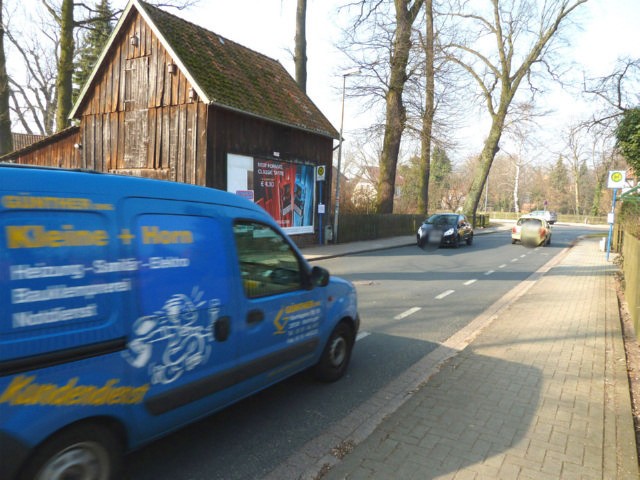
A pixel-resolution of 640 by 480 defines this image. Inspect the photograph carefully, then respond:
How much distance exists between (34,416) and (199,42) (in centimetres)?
1651

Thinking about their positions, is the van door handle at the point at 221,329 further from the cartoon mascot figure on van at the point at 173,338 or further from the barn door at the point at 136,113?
the barn door at the point at 136,113

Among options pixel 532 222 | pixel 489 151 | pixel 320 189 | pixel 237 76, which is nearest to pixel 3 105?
pixel 237 76

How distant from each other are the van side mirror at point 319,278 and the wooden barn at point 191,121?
33.9ft

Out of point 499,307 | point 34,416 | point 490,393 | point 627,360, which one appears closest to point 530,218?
point 499,307

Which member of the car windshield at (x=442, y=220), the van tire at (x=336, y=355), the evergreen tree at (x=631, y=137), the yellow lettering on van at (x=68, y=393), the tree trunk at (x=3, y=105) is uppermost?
the tree trunk at (x=3, y=105)

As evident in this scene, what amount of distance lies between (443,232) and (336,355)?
16958 mm

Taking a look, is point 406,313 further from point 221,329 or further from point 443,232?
point 443,232

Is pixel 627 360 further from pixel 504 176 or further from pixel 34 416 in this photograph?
pixel 504 176

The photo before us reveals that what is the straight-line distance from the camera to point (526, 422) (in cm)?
367

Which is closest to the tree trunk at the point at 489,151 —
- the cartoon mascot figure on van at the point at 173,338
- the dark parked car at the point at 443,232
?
the dark parked car at the point at 443,232

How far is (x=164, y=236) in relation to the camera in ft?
8.80

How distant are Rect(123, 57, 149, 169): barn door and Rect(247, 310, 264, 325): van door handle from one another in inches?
542

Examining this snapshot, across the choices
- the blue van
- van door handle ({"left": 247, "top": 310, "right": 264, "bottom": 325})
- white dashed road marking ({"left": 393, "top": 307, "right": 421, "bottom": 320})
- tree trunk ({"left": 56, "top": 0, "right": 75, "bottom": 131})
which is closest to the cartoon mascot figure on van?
the blue van

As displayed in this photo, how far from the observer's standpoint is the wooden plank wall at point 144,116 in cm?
1429
